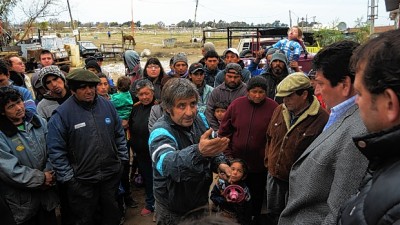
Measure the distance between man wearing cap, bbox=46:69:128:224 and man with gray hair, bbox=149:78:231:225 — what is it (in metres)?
1.03

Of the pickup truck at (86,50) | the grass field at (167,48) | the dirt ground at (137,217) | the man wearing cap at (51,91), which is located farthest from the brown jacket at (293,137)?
the pickup truck at (86,50)

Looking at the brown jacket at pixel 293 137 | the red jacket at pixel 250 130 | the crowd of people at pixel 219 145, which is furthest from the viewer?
the red jacket at pixel 250 130

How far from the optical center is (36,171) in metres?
2.98

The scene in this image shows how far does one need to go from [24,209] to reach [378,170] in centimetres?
295

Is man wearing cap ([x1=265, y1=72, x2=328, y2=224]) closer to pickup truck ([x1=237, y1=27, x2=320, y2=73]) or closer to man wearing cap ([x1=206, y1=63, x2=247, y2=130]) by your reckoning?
man wearing cap ([x1=206, y1=63, x2=247, y2=130])

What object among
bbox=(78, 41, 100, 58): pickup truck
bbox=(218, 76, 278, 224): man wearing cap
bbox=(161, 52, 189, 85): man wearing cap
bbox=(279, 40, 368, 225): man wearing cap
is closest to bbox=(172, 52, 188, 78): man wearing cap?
bbox=(161, 52, 189, 85): man wearing cap

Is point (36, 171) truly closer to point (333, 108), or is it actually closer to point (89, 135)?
point (89, 135)

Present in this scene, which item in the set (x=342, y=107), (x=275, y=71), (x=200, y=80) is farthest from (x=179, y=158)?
(x=275, y=71)

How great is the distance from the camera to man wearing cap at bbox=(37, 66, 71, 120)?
12.0 ft

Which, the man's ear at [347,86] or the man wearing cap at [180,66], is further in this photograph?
the man wearing cap at [180,66]

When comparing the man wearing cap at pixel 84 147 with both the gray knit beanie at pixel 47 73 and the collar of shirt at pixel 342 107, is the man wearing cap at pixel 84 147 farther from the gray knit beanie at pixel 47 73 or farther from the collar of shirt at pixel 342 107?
the collar of shirt at pixel 342 107

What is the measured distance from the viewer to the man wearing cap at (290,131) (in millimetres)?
2641

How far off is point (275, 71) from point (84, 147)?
10.2 feet

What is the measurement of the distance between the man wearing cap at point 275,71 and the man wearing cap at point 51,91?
293 cm
